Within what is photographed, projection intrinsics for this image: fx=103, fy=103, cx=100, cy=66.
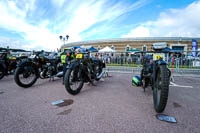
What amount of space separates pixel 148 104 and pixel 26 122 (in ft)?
7.68

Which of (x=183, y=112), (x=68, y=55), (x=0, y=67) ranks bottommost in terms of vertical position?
(x=183, y=112)

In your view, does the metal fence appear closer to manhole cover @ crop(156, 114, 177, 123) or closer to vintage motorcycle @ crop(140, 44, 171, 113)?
vintage motorcycle @ crop(140, 44, 171, 113)

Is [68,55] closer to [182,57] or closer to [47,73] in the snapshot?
[47,73]

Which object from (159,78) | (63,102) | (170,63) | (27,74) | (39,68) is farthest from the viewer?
(170,63)

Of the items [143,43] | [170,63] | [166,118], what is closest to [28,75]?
[166,118]

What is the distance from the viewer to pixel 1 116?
1.78 meters

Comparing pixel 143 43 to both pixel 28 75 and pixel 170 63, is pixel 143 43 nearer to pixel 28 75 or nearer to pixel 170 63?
pixel 170 63

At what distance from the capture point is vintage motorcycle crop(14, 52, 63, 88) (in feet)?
12.1

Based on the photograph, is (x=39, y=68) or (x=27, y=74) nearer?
(x=27, y=74)

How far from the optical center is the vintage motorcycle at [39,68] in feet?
12.1

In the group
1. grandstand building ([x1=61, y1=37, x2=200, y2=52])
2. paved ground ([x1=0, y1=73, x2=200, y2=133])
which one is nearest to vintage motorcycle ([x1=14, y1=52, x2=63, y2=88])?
paved ground ([x1=0, y1=73, x2=200, y2=133])

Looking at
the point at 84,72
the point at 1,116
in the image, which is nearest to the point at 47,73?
the point at 84,72

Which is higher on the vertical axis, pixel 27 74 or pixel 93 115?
pixel 27 74

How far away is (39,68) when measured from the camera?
427 centimetres
